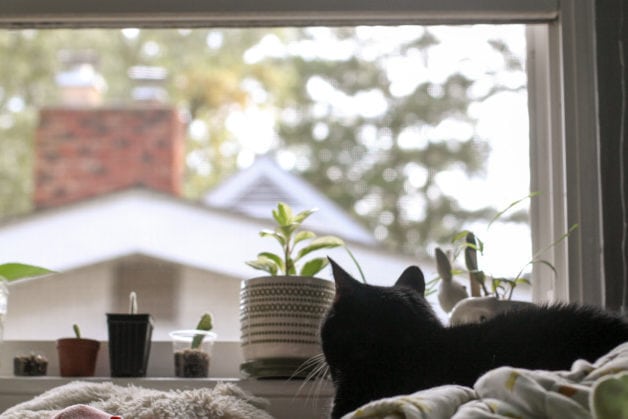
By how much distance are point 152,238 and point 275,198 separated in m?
0.26

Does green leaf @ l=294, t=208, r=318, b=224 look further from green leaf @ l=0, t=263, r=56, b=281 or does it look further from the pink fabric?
the pink fabric

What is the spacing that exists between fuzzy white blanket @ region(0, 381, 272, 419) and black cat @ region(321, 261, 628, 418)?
0.15 meters

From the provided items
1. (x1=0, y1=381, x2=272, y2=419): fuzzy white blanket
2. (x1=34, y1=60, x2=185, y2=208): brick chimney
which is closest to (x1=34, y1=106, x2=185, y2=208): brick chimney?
(x1=34, y1=60, x2=185, y2=208): brick chimney

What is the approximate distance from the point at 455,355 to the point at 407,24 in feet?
2.57

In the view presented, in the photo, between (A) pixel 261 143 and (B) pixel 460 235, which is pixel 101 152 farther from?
(B) pixel 460 235

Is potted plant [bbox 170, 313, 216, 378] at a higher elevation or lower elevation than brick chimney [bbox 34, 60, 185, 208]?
lower

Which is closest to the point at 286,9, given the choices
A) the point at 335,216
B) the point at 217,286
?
the point at 335,216

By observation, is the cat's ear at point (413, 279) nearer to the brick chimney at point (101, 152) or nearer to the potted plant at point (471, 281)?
the potted plant at point (471, 281)

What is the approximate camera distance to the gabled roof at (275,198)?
6.61ft

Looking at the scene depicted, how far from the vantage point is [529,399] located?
36.7 inches

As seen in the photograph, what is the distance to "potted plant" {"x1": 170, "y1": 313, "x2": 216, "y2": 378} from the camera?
1.81 m

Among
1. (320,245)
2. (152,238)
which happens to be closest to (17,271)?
(152,238)

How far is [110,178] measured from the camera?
2.07m

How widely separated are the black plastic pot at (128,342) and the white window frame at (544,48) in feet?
1.90
